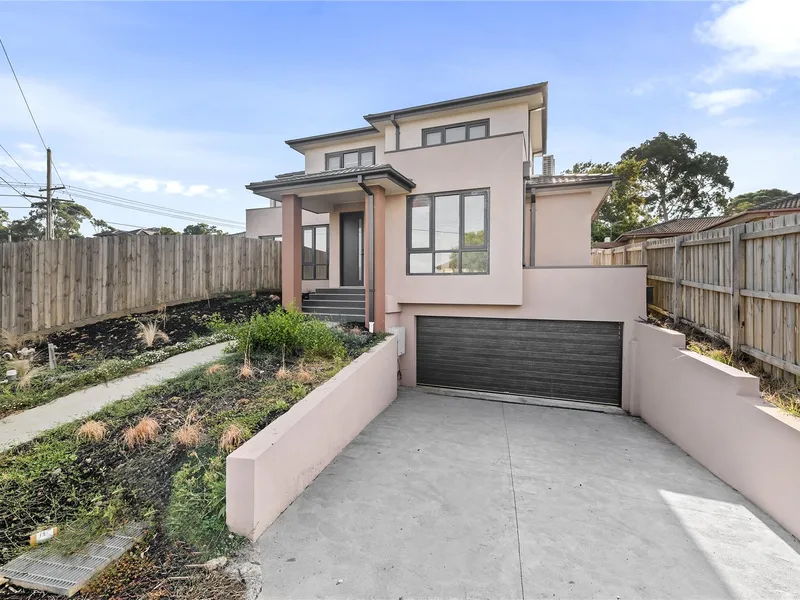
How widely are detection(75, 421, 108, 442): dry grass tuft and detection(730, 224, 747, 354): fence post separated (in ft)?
24.8

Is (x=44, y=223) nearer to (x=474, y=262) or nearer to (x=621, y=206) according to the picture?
(x=474, y=262)

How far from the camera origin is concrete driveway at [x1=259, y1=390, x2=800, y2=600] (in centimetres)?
265

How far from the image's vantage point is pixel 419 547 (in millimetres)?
3041

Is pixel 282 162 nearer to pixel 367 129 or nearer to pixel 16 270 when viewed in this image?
pixel 367 129

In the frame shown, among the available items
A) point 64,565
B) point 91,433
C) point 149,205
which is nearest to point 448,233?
point 91,433

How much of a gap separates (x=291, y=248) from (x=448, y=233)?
3.86 meters

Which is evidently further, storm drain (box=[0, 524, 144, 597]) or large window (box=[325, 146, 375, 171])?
large window (box=[325, 146, 375, 171])

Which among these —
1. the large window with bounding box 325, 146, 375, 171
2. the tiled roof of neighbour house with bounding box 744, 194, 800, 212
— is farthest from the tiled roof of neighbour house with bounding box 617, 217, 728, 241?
the large window with bounding box 325, 146, 375, 171

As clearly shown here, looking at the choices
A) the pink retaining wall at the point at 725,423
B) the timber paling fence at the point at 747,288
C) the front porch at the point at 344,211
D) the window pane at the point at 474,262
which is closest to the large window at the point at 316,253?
the front porch at the point at 344,211

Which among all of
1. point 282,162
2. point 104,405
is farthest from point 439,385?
point 282,162

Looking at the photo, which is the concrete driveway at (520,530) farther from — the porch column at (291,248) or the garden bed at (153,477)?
the porch column at (291,248)

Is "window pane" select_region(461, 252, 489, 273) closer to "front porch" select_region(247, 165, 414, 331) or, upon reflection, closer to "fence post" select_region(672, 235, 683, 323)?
"front porch" select_region(247, 165, 414, 331)

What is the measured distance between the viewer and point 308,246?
1209 cm

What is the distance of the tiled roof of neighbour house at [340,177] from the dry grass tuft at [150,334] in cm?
384
